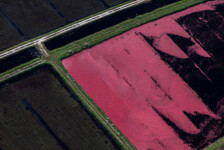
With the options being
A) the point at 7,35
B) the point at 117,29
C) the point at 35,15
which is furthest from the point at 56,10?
the point at 117,29

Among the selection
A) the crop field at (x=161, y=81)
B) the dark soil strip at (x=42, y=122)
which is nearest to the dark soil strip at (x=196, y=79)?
the crop field at (x=161, y=81)

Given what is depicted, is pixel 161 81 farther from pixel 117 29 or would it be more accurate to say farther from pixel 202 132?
pixel 117 29

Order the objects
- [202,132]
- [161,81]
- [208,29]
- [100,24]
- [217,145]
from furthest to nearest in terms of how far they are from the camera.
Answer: [208,29] < [100,24] < [161,81] < [202,132] < [217,145]

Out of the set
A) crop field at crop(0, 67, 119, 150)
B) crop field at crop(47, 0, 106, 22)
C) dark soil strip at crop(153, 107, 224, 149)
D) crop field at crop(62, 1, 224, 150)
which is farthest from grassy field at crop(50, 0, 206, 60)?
dark soil strip at crop(153, 107, 224, 149)

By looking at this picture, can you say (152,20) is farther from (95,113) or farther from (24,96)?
(24,96)

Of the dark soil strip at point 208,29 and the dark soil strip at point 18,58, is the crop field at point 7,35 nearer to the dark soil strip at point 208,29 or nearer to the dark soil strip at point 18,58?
the dark soil strip at point 18,58

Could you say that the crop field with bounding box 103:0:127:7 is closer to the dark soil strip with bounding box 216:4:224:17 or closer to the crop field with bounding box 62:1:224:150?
the crop field with bounding box 62:1:224:150
